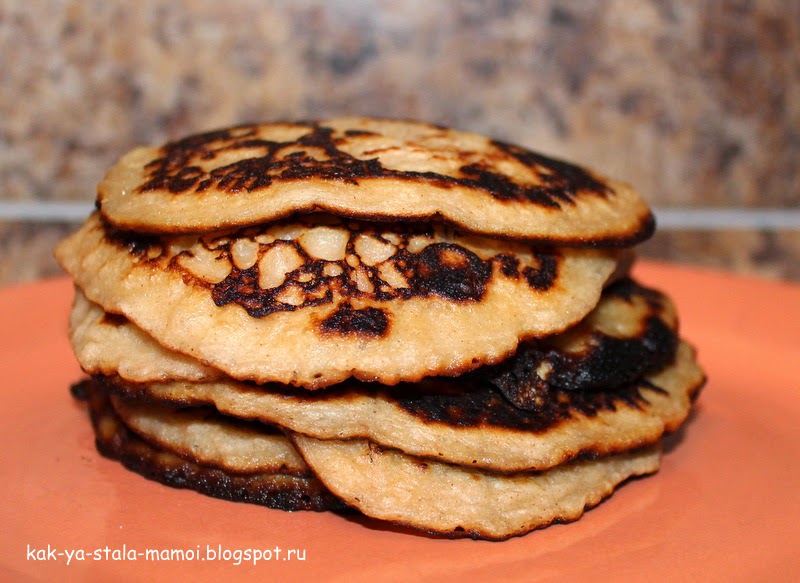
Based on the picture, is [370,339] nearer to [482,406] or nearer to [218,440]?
[482,406]

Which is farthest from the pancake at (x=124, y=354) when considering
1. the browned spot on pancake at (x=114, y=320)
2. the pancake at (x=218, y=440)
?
the pancake at (x=218, y=440)

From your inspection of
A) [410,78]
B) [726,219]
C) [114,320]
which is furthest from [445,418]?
[726,219]

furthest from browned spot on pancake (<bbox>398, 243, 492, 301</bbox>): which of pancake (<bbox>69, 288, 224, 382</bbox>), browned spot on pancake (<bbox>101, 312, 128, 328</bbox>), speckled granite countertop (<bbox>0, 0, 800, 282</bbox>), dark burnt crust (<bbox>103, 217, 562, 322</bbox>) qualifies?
speckled granite countertop (<bbox>0, 0, 800, 282</bbox>)

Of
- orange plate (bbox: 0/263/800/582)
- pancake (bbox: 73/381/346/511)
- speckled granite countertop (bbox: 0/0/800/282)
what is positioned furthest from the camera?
speckled granite countertop (bbox: 0/0/800/282)

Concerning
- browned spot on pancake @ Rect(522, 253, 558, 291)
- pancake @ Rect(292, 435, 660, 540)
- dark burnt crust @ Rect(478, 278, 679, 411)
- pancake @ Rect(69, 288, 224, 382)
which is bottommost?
pancake @ Rect(292, 435, 660, 540)

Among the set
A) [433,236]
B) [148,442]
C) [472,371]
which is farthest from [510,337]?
[148,442]

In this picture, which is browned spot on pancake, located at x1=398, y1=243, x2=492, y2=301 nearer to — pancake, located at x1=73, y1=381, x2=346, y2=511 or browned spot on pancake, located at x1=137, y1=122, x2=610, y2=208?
browned spot on pancake, located at x1=137, y1=122, x2=610, y2=208

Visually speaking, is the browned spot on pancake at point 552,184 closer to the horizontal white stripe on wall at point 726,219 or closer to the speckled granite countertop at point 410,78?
the speckled granite countertop at point 410,78
